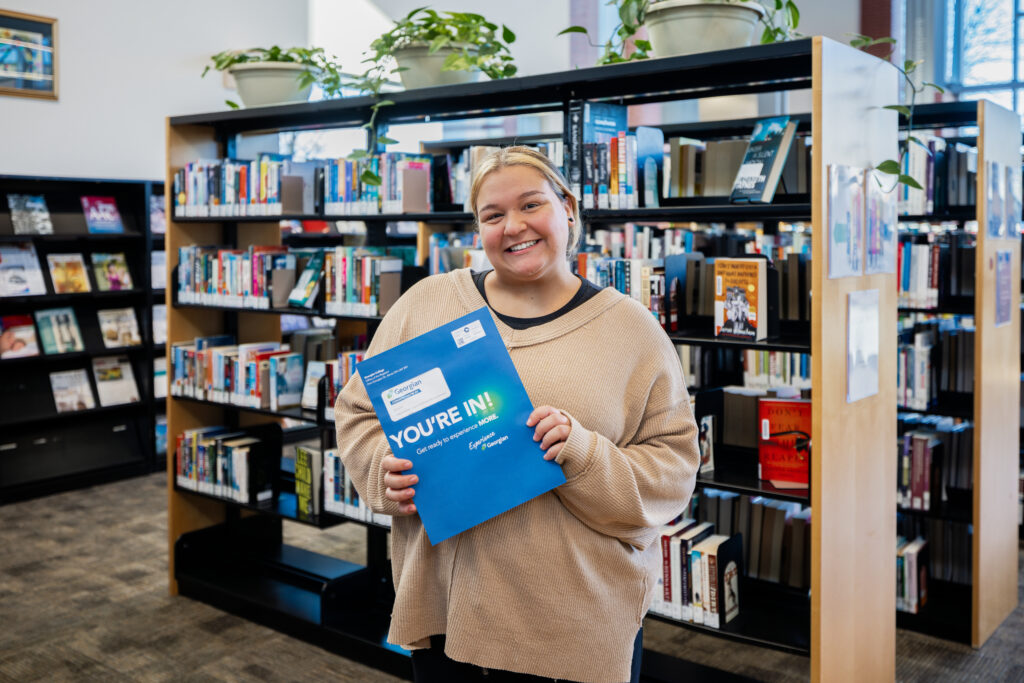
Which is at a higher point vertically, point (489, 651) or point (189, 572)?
point (489, 651)

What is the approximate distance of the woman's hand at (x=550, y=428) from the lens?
5.24ft

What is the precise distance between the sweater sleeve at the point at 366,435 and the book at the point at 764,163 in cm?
141

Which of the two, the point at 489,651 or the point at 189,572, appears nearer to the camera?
the point at 489,651

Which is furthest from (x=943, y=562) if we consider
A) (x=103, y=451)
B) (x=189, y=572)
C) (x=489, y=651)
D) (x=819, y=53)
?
(x=103, y=451)

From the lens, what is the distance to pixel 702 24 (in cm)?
284

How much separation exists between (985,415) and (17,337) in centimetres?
555

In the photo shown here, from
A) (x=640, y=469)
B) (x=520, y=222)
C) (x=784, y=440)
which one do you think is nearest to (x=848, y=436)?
(x=784, y=440)

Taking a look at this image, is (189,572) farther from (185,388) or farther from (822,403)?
(822,403)

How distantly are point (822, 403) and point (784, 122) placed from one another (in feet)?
2.99

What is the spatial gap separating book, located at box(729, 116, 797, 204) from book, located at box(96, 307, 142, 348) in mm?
4974

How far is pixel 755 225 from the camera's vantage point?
703cm

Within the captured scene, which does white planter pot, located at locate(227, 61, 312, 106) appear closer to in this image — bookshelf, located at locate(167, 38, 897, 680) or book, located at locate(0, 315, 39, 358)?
bookshelf, located at locate(167, 38, 897, 680)

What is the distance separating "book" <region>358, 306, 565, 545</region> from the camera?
1630 mm

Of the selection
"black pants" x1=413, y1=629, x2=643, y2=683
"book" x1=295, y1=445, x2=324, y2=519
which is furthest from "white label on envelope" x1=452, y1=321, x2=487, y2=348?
"book" x1=295, y1=445, x2=324, y2=519
